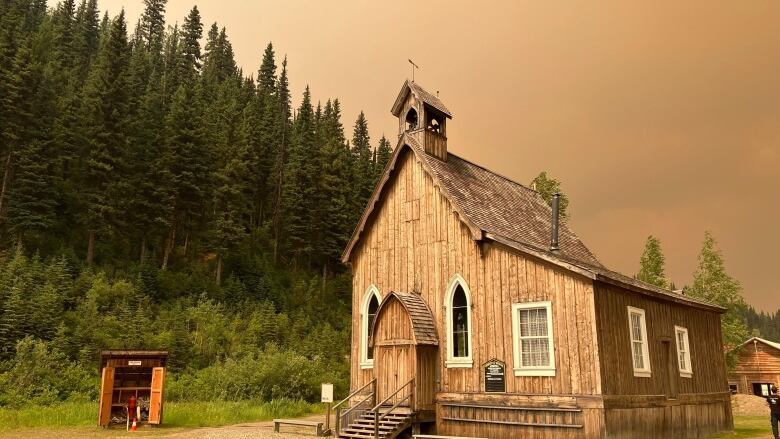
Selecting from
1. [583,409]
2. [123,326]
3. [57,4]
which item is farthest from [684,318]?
[57,4]

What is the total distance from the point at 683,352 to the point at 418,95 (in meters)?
14.5

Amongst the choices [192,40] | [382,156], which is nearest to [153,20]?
[192,40]

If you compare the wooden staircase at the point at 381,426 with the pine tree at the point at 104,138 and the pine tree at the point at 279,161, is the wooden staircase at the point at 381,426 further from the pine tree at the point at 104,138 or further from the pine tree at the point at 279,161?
the pine tree at the point at 279,161

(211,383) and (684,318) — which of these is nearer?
(684,318)

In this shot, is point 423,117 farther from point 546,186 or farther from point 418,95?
point 546,186

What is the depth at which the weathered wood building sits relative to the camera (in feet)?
171

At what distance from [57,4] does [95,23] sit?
16.6 m

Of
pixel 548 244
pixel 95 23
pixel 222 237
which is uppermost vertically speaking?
pixel 95 23

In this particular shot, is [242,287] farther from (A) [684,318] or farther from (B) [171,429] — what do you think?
(A) [684,318]

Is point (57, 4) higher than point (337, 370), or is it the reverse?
point (57, 4)

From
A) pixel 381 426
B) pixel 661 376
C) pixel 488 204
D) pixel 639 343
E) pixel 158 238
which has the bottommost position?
pixel 381 426

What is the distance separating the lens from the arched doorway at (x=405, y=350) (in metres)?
18.3

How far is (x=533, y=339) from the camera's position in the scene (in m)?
17.2

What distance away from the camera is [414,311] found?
18875 millimetres
